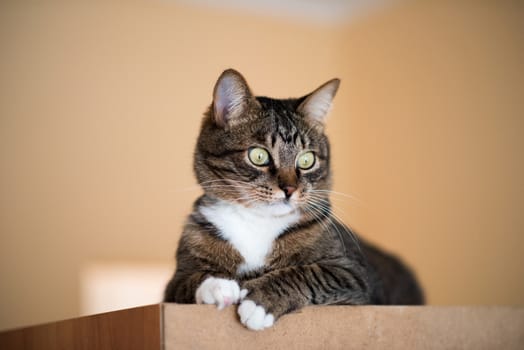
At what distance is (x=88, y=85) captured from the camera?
9.37ft

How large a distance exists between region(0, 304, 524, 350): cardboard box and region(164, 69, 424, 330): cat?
0.11 meters

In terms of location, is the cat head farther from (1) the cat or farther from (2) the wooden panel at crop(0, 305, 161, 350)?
(2) the wooden panel at crop(0, 305, 161, 350)

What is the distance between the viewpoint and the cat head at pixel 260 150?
1.48 metres

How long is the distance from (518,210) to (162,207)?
1.76 meters

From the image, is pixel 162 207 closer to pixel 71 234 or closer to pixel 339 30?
pixel 71 234

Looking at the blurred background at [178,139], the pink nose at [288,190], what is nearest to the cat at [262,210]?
the pink nose at [288,190]

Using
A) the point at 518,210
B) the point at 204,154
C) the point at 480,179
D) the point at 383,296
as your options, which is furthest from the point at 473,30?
the point at 204,154

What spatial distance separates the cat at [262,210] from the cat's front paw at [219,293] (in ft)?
0.22

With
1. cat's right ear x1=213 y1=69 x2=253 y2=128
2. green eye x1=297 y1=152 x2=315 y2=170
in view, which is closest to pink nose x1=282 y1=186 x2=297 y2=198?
green eye x1=297 y1=152 x2=315 y2=170

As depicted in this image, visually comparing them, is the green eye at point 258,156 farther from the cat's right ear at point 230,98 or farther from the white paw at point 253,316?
the white paw at point 253,316

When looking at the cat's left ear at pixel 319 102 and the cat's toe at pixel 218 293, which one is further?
the cat's left ear at pixel 319 102

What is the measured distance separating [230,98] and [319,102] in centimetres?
30

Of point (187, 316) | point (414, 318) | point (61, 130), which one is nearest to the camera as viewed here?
point (187, 316)

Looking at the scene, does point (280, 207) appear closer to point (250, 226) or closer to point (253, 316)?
point (250, 226)
